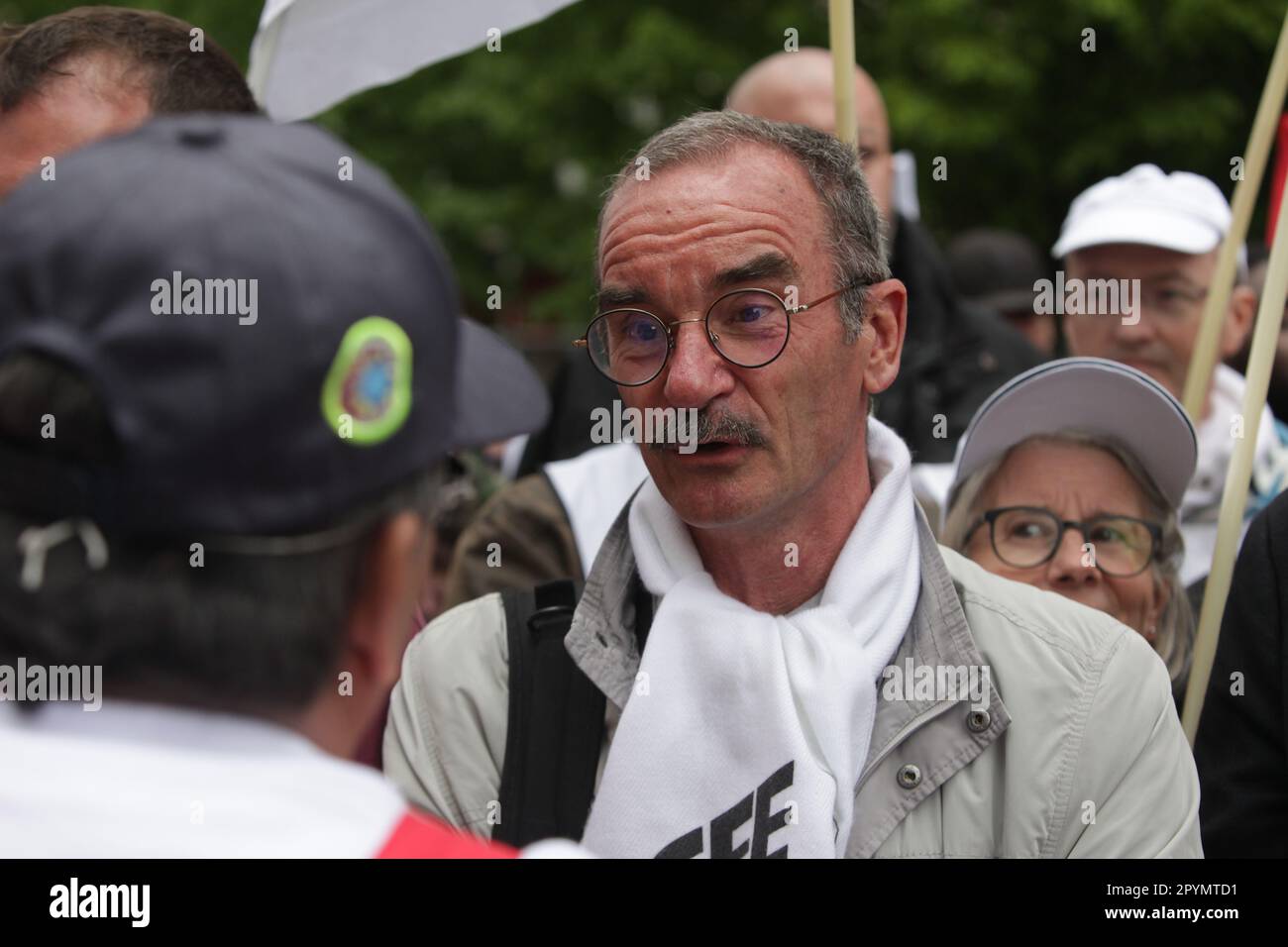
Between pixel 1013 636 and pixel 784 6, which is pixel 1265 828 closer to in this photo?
pixel 1013 636

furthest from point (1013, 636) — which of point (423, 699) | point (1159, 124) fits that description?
point (1159, 124)

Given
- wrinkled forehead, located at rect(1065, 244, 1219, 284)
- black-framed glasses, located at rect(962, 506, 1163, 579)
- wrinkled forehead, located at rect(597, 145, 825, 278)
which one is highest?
wrinkled forehead, located at rect(1065, 244, 1219, 284)

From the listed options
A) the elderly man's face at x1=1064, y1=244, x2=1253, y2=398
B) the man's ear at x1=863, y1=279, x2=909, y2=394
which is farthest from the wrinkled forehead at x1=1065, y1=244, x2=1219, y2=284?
the man's ear at x1=863, y1=279, x2=909, y2=394

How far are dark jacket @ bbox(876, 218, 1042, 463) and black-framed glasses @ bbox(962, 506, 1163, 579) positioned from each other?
3.53 ft

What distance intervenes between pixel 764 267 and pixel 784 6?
33.7 feet

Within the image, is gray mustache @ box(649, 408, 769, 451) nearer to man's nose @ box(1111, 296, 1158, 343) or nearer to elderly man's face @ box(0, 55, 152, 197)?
elderly man's face @ box(0, 55, 152, 197)

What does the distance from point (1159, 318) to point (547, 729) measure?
2735 mm

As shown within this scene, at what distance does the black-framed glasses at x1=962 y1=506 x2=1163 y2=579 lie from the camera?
3408 mm

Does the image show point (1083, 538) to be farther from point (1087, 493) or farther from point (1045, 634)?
point (1045, 634)

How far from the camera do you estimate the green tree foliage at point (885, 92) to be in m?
11.5

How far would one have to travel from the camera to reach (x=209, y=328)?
1447 millimetres

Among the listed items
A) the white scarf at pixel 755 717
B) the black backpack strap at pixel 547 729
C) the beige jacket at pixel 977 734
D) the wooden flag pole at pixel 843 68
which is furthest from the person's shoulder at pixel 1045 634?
the wooden flag pole at pixel 843 68

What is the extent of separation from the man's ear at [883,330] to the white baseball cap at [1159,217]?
1899 millimetres

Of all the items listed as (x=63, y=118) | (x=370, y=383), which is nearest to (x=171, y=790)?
(x=370, y=383)
